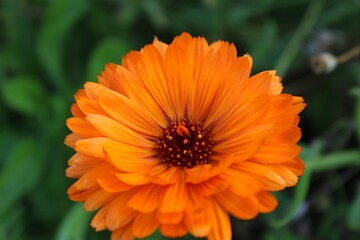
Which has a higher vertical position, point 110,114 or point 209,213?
point 110,114

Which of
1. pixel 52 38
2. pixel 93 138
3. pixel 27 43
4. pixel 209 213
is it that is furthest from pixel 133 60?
pixel 27 43

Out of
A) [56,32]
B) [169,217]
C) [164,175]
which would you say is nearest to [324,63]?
[164,175]

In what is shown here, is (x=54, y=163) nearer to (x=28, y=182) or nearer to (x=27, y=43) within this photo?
(x=28, y=182)

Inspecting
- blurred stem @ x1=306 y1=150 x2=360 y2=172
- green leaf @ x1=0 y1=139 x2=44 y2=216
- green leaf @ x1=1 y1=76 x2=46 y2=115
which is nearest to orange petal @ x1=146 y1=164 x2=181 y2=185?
blurred stem @ x1=306 y1=150 x2=360 y2=172

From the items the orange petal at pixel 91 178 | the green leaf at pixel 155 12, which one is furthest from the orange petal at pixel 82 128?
the green leaf at pixel 155 12

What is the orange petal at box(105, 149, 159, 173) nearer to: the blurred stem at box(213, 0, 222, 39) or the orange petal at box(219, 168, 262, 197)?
the orange petal at box(219, 168, 262, 197)
